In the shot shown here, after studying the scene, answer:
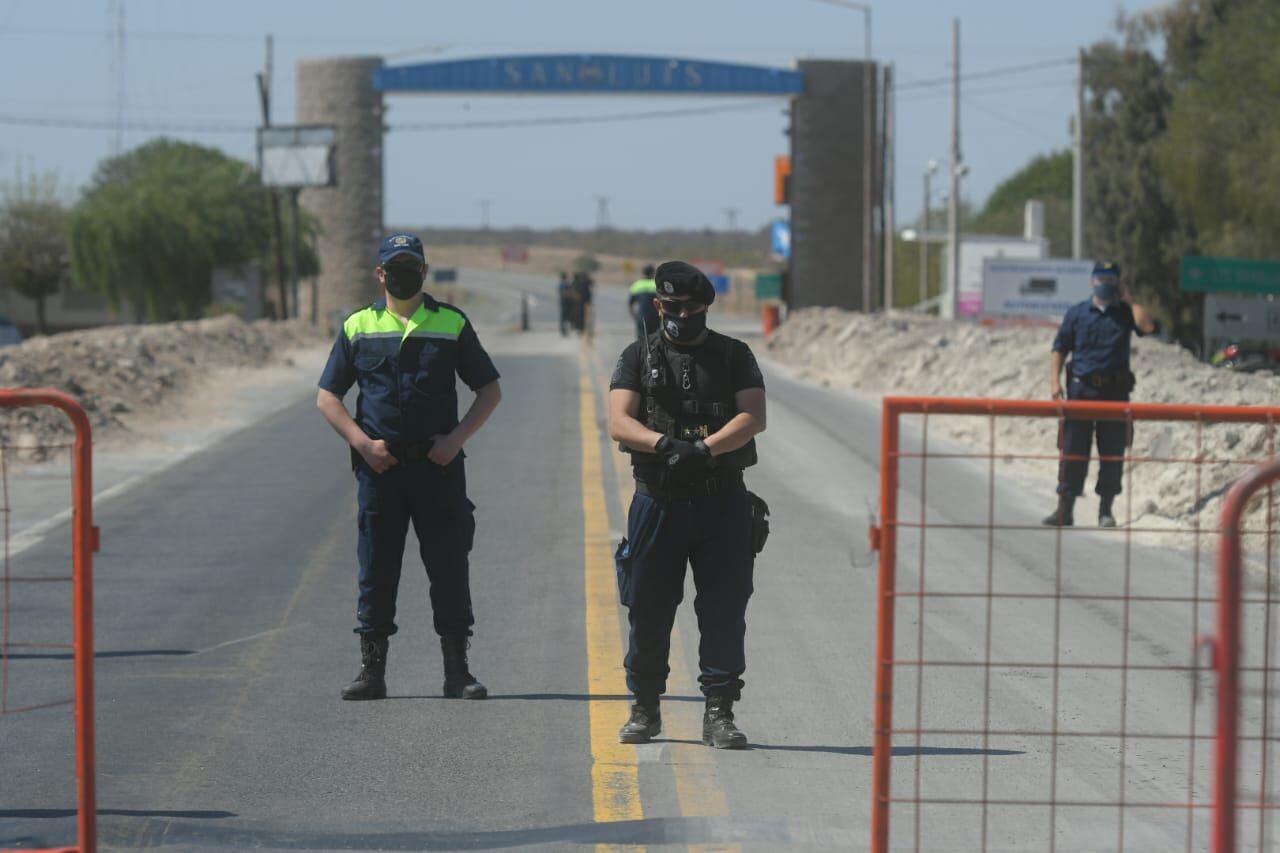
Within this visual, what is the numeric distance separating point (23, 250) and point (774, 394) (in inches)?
2515

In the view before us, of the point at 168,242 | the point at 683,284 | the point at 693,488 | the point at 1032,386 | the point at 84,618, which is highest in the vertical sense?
the point at 168,242

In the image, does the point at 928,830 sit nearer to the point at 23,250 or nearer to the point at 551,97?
the point at 551,97

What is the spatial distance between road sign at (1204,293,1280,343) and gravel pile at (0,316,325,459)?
14914mm

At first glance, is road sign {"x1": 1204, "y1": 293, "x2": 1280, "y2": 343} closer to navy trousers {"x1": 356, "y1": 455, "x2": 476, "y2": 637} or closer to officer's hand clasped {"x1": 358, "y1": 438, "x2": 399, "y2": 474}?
navy trousers {"x1": 356, "y1": 455, "x2": 476, "y2": 637}

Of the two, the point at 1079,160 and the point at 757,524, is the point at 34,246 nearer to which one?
the point at 1079,160

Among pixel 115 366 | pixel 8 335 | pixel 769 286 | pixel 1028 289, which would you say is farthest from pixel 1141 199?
pixel 115 366

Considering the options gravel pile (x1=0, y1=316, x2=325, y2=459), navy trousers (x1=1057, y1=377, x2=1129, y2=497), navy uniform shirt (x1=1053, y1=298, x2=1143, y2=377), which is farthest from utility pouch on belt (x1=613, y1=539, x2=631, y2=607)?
gravel pile (x1=0, y1=316, x2=325, y2=459)

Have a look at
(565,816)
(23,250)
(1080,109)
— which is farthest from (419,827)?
(23,250)

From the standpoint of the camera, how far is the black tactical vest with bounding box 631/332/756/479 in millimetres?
6770

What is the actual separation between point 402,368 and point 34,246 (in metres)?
80.6

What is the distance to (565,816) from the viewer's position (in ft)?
19.8

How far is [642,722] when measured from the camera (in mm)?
6969

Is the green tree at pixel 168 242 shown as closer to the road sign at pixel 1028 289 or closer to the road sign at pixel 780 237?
the road sign at pixel 780 237

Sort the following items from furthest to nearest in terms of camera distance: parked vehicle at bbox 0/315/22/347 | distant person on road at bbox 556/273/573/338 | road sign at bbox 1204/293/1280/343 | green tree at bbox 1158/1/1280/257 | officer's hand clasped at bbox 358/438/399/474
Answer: parked vehicle at bbox 0/315/22/347 → distant person on road at bbox 556/273/573/338 → green tree at bbox 1158/1/1280/257 → road sign at bbox 1204/293/1280/343 → officer's hand clasped at bbox 358/438/399/474
